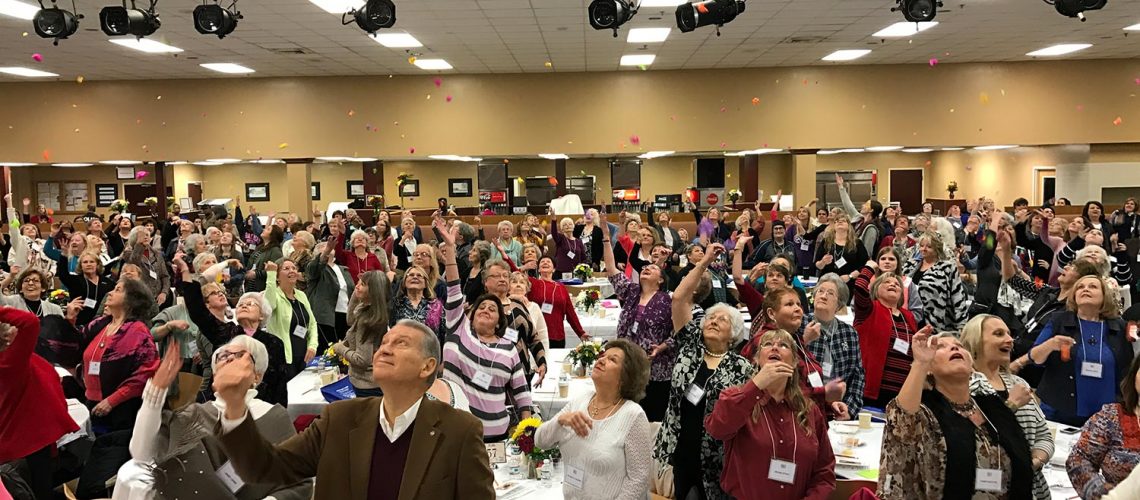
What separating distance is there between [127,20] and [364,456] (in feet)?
26.6

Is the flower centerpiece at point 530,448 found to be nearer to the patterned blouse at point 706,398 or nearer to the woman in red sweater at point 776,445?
the patterned blouse at point 706,398

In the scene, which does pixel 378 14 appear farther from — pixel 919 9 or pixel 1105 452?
pixel 1105 452

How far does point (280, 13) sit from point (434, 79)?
6271mm

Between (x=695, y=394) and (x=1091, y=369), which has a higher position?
(x=695, y=394)

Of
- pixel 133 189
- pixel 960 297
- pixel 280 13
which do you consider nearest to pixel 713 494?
pixel 960 297

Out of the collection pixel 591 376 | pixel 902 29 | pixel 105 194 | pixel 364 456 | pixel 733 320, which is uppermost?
pixel 902 29

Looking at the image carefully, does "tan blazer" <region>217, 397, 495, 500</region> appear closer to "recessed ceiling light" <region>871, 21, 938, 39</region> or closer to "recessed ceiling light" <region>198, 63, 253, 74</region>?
"recessed ceiling light" <region>871, 21, 938, 39</region>

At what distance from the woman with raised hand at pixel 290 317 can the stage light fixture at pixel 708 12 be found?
5.14m

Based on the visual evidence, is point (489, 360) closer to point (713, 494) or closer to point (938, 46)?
point (713, 494)

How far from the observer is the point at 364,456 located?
2.46m

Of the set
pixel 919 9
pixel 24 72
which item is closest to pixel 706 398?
pixel 919 9

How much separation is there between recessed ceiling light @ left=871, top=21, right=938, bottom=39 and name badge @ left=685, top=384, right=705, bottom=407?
10.0m

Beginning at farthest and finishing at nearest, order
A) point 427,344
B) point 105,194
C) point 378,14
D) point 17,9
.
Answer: point 105,194 → point 17,9 → point 378,14 → point 427,344

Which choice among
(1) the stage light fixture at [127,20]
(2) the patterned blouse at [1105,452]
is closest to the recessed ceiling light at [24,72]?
(1) the stage light fixture at [127,20]
